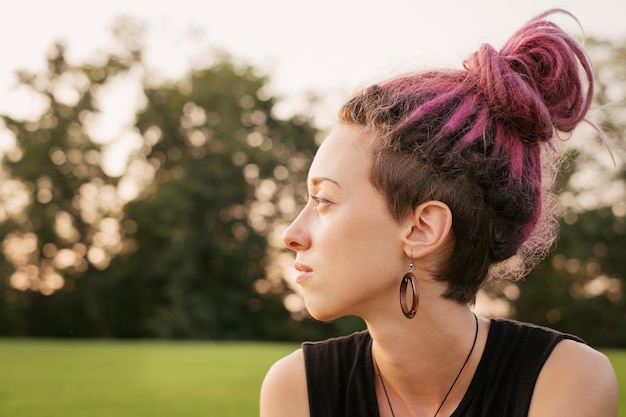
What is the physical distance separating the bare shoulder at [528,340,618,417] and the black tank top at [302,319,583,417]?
0.03 metres

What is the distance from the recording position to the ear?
6.82 ft

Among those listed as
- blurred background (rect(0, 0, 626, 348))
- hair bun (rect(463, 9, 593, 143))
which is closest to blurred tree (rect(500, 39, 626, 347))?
blurred background (rect(0, 0, 626, 348))

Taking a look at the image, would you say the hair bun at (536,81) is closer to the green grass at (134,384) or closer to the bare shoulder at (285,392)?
the bare shoulder at (285,392)

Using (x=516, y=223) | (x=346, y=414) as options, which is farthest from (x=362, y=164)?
(x=346, y=414)

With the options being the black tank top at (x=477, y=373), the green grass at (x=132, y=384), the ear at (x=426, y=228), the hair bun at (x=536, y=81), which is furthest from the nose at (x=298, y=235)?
the green grass at (x=132, y=384)

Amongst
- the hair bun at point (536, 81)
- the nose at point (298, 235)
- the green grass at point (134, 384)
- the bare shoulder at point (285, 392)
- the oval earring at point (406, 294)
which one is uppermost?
the hair bun at point (536, 81)

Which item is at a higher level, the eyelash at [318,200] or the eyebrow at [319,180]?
the eyebrow at [319,180]

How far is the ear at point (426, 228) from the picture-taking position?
2078 mm

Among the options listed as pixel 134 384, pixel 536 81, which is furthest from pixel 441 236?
pixel 134 384

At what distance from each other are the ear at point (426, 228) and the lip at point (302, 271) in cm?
26

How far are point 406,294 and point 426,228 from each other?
18 cm

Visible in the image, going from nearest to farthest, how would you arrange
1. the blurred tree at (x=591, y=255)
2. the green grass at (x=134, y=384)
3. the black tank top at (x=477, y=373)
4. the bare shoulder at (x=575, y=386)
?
the bare shoulder at (x=575, y=386)
the black tank top at (x=477, y=373)
the green grass at (x=134, y=384)
the blurred tree at (x=591, y=255)

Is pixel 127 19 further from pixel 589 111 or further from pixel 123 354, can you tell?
pixel 589 111

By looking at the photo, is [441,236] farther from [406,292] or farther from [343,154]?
[343,154]
